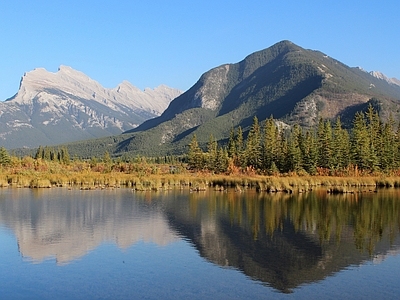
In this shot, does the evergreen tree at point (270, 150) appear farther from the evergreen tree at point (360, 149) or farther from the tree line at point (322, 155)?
the evergreen tree at point (360, 149)

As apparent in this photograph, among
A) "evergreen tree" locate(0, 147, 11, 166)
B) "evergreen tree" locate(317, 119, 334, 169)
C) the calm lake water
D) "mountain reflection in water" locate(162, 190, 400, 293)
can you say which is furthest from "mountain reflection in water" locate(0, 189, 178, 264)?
"evergreen tree" locate(0, 147, 11, 166)

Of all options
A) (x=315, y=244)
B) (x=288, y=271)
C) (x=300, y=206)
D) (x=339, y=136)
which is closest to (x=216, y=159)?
(x=339, y=136)

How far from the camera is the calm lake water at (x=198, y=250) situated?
22.1m

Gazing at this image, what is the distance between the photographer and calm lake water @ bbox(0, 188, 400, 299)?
870 inches

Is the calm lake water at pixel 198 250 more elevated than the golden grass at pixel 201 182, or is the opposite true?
the golden grass at pixel 201 182

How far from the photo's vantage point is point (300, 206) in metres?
49.8

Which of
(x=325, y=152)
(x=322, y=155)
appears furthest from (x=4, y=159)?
(x=325, y=152)

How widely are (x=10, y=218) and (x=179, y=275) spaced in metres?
21.5

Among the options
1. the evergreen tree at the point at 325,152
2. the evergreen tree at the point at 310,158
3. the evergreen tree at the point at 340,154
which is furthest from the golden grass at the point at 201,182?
the evergreen tree at the point at 325,152

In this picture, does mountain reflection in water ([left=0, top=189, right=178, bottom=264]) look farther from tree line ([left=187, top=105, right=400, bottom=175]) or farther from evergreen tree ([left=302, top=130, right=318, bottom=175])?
tree line ([left=187, top=105, right=400, bottom=175])

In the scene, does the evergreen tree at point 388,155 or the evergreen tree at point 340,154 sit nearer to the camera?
the evergreen tree at point 340,154

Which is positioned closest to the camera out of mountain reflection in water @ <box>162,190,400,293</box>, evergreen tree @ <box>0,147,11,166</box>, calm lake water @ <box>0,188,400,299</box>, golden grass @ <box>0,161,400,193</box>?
calm lake water @ <box>0,188,400,299</box>

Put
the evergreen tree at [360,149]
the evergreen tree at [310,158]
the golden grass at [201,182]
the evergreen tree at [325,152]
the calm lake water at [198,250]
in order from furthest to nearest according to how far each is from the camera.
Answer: the evergreen tree at [325,152]
the evergreen tree at [360,149]
the evergreen tree at [310,158]
the golden grass at [201,182]
the calm lake water at [198,250]

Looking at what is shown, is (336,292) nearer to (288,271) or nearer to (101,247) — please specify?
(288,271)
